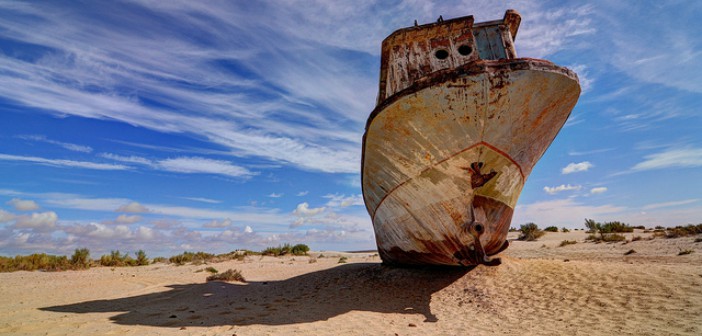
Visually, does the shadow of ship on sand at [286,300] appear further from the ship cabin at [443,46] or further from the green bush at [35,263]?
the green bush at [35,263]

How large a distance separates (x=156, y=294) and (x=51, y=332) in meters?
3.12

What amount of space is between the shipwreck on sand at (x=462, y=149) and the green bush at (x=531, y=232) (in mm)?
13710

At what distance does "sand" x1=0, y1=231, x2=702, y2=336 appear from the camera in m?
4.19

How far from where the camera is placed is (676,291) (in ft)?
15.2

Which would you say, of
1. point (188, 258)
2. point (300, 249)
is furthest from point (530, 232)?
point (188, 258)

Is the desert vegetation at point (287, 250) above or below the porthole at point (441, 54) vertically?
below

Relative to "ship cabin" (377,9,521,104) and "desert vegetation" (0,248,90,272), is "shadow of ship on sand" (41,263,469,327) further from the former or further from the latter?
"desert vegetation" (0,248,90,272)

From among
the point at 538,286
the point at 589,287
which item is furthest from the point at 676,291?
the point at 538,286

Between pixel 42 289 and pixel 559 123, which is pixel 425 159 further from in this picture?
pixel 42 289

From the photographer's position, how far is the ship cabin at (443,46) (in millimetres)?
6617

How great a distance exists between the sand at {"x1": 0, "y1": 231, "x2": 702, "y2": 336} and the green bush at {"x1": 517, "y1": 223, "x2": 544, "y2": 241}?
31.1 feet


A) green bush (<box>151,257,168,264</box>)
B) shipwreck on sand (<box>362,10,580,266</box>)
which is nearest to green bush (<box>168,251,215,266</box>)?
green bush (<box>151,257,168,264</box>)

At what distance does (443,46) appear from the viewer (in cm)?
673

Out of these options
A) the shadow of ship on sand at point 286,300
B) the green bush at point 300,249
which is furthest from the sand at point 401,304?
the green bush at point 300,249
